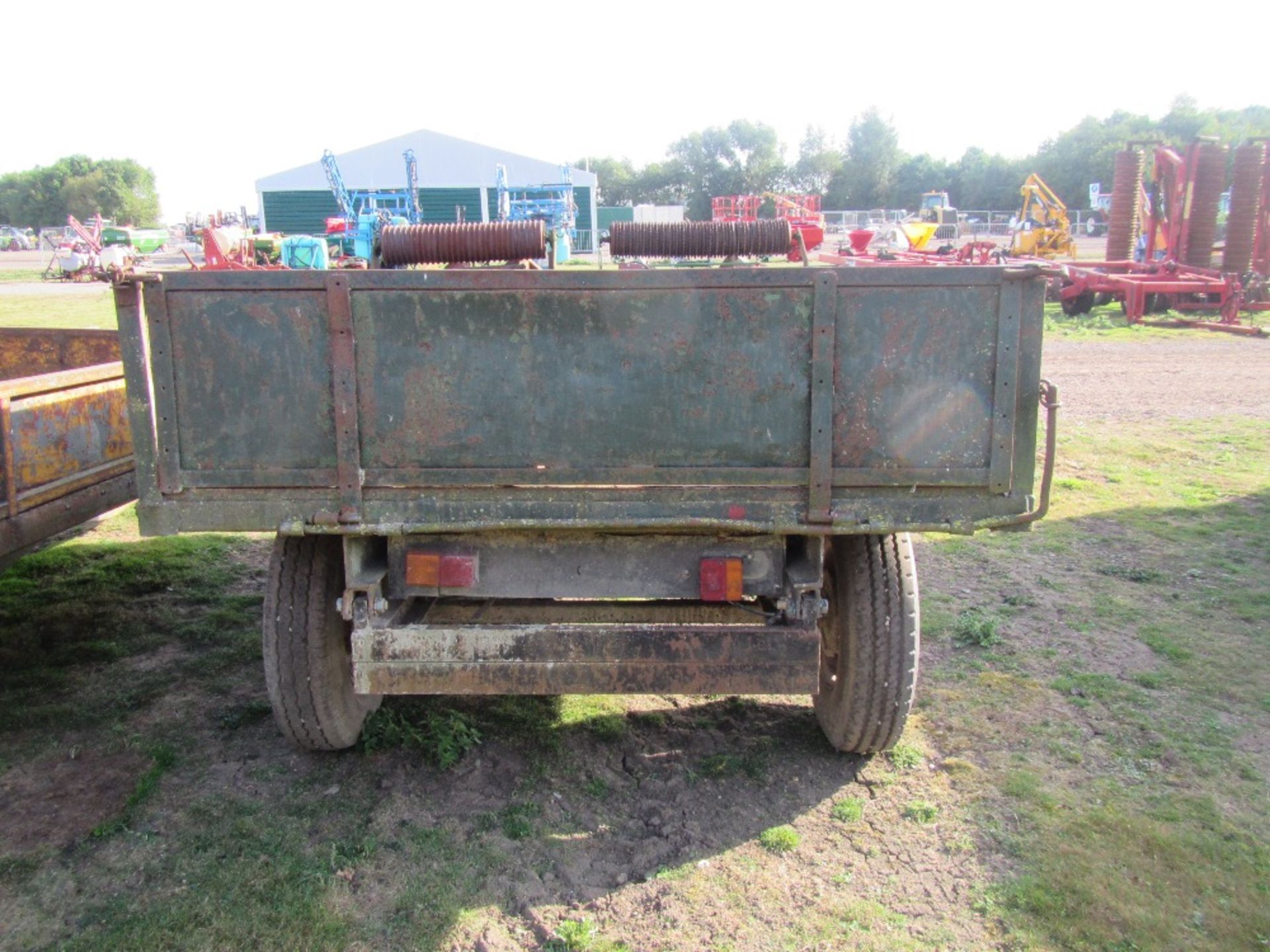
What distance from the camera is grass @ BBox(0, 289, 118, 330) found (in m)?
16.2

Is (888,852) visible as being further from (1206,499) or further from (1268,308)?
(1268,308)

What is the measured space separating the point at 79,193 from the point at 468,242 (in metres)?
84.7

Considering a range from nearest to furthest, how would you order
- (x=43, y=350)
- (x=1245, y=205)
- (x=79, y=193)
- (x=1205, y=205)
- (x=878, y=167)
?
(x=43, y=350), (x=1245, y=205), (x=1205, y=205), (x=878, y=167), (x=79, y=193)

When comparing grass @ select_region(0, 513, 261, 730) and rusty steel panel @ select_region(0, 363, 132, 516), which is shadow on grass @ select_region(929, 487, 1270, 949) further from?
rusty steel panel @ select_region(0, 363, 132, 516)

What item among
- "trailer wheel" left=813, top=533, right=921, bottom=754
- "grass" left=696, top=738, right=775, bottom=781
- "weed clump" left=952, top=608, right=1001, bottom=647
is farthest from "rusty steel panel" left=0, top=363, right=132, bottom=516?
"weed clump" left=952, top=608, right=1001, bottom=647

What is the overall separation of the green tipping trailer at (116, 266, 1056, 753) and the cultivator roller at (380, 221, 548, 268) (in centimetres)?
50

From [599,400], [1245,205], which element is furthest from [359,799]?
[1245,205]

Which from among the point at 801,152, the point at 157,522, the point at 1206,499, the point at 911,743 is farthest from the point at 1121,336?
the point at 801,152

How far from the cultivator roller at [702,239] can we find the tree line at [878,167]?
54.0 m

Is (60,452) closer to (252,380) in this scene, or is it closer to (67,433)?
(67,433)

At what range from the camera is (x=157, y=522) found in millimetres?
3105

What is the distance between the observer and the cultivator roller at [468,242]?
137 inches

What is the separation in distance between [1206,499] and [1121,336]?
9.80m

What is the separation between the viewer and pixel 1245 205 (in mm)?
17734
